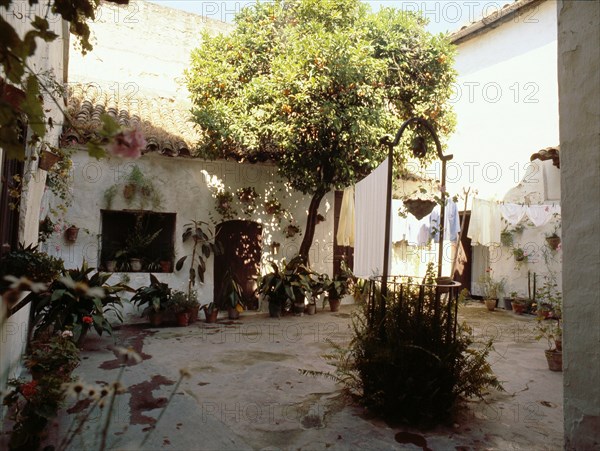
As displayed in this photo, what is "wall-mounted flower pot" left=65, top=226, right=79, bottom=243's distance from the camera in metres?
7.57

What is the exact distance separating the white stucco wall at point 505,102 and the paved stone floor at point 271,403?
5698mm

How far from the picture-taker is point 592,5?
2.45 meters

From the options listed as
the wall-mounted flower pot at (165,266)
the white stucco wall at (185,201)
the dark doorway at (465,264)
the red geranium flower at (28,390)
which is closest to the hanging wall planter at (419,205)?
the red geranium flower at (28,390)

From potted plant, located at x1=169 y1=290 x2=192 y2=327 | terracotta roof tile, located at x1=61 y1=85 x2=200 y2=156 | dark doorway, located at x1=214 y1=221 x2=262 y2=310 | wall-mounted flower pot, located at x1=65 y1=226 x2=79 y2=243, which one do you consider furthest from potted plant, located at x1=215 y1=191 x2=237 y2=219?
wall-mounted flower pot, located at x1=65 y1=226 x2=79 y2=243

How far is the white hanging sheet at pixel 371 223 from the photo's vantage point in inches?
166

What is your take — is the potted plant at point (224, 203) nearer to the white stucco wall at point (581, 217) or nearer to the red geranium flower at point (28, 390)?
the red geranium flower at point (28, 390)

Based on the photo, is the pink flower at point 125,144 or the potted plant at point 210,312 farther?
the potted plant at point 210,312

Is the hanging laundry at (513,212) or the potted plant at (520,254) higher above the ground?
the hanging laundry at (513,212)

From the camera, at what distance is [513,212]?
10164 mm

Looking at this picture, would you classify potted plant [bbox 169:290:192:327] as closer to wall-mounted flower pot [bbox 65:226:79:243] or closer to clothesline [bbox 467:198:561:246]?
wall-mounted flower pot [bbox 65:226:79:243]

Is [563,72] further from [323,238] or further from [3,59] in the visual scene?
[323,238]

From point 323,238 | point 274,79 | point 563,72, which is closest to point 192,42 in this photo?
point 274,79

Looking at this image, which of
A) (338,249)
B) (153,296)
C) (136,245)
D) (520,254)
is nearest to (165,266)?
(136,245)

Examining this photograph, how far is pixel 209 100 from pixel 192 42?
496 cm
